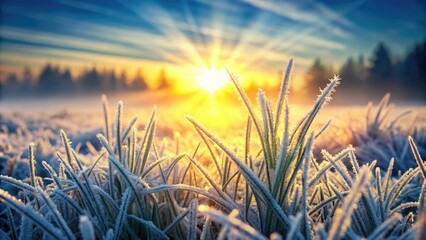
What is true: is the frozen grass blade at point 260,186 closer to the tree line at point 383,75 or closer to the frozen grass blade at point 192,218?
the frozen grass blade at point 192,218

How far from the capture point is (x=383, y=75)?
42438mm

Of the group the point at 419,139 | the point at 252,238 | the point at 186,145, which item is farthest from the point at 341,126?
the point at 252,238

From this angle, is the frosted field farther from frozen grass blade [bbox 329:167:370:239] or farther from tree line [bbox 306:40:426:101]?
tree line [bbox 306:40:426:101]

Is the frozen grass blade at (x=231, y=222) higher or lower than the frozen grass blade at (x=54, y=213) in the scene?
higher

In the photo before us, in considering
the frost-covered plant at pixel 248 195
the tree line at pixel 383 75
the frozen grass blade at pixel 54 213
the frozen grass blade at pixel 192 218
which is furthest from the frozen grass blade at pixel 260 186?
the tree line at pixel 383 75

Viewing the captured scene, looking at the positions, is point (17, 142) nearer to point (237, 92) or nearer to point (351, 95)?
point (237, 92)

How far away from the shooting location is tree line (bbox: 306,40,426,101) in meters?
40.3

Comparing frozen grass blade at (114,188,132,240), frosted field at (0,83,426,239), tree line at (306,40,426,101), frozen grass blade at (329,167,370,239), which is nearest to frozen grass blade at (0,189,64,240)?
frosted field at (0,83,426,239)

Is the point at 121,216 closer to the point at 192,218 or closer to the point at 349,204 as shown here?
the point at 192,218

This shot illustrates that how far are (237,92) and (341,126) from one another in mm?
2158

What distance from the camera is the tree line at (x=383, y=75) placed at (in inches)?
1587

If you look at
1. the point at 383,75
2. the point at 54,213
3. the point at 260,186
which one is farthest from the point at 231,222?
the point at 383,75

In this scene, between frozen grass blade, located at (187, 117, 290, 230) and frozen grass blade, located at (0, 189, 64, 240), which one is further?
frozen grass blade, located at (187, 117, 290, 230)

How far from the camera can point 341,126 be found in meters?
2.97
